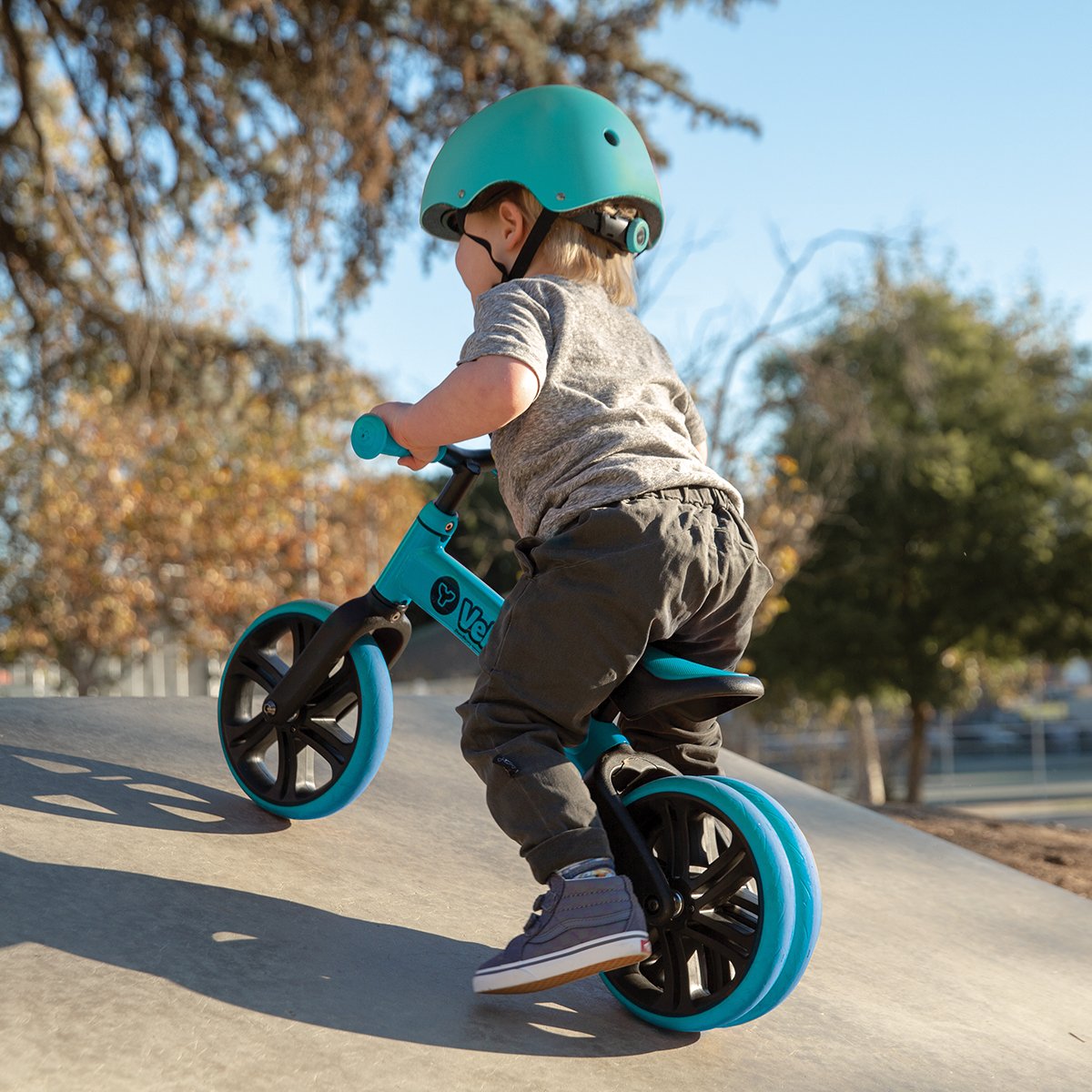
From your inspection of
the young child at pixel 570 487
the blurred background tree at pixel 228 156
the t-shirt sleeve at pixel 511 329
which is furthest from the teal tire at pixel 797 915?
the blurred background tree at pixel 228 156

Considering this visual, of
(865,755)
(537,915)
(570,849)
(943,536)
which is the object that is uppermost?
(943,536)

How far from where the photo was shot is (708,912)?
2105 millimetres

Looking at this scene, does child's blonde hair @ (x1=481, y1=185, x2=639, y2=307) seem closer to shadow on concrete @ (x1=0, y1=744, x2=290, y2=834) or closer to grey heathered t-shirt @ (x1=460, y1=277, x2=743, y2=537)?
grey heathered t-shirt @ (x1=460, y1=277, x2=743, y2=537)

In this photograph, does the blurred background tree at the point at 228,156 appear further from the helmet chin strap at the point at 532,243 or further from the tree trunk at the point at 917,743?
the tree trunk at the point at 917,743

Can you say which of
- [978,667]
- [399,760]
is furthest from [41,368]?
[978,667]

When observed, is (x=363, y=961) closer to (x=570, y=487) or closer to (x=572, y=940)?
(x=572, y=940)

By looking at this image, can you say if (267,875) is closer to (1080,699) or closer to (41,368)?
(41,368)

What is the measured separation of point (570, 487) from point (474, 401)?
9.3 inches

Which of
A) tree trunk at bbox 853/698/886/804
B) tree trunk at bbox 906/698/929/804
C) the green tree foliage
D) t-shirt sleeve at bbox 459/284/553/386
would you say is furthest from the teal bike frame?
tree trunk at bbox 853/698/886/804

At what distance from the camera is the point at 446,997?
2.12 meters

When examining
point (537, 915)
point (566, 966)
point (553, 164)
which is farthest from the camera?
point (553, 164)

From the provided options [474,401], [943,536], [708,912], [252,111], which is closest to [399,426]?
[474,401]

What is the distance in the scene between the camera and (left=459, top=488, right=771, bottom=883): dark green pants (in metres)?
2.08

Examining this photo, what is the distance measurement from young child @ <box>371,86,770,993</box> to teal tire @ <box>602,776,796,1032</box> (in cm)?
15
